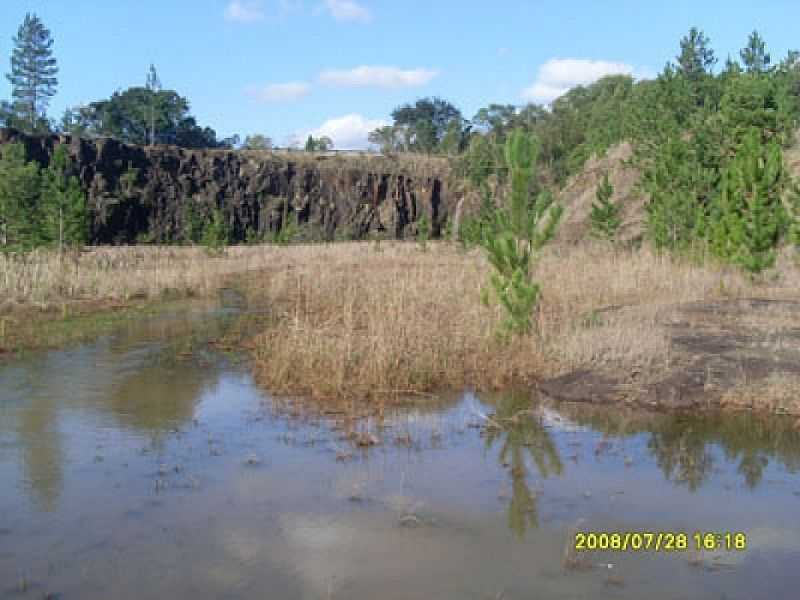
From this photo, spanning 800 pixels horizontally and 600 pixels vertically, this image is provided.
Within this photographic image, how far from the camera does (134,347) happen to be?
13336mm

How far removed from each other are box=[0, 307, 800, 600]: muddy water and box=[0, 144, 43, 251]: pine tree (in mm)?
14758

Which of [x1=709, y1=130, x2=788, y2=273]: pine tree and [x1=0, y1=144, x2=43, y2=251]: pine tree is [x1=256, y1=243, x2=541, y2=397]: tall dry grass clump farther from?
[x1=0, y1=144, x2=43, y2=251]: pine tree

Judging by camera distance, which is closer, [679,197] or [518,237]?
[518,237]

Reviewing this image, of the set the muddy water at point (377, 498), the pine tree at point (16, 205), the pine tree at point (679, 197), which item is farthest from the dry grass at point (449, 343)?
the pine tree at point (16, 205)

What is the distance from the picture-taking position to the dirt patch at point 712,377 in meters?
8.68

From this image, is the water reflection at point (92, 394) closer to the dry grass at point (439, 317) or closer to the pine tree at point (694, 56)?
the dry grass at point (439, 317)

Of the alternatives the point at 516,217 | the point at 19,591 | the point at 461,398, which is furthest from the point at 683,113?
the point at 19,591

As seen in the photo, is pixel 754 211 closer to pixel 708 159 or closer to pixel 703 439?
pixel 708 159

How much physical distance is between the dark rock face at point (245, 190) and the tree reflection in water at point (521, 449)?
44303mm

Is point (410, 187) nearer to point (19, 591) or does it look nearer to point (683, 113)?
point (683, 113)

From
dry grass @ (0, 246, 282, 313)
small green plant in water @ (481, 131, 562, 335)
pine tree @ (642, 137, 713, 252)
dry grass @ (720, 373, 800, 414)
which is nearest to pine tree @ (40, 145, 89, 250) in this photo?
dry grass @ (0, 246, 282, 313)
